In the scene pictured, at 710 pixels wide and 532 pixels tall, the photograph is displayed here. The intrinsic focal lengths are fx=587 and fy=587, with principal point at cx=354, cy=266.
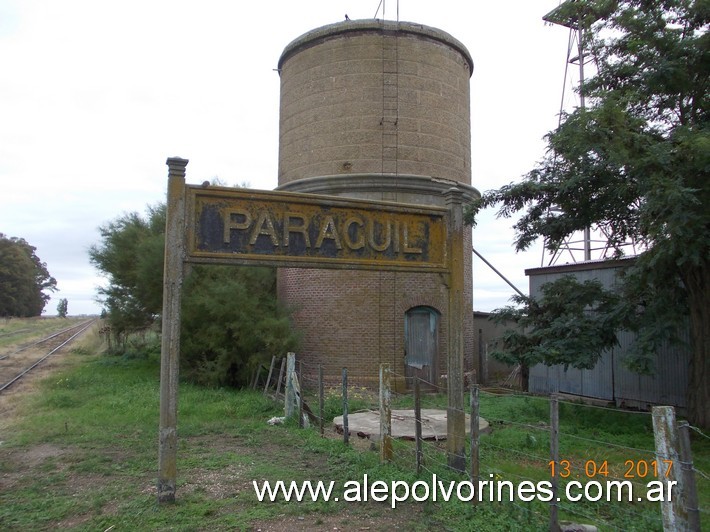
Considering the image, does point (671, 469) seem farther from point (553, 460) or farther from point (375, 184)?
point (375, 184)

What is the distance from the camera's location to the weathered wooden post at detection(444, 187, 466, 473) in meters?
7.21

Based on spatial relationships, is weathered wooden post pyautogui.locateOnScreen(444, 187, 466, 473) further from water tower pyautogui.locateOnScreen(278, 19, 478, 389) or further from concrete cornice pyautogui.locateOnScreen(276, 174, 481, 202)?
concrete cornice pyautogui.locateOnScreen(276, 174, 481, 202)

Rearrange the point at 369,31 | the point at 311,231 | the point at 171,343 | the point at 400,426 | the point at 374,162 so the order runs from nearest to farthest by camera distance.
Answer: the point at 171,343
the point at 311,231
the point at 400,426
the point at 374,162
the point at 369,31

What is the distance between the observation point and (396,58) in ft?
60.4

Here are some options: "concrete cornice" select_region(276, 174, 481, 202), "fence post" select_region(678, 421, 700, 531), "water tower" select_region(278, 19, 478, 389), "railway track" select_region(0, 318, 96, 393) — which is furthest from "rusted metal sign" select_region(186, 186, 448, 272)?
"railway track" select_region(0, 318, 96, 393)

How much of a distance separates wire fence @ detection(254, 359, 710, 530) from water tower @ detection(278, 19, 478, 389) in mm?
3950

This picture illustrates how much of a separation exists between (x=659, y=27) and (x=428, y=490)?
9.89m

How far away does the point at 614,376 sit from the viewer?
51.4 ft

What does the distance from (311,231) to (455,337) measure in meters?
2.28

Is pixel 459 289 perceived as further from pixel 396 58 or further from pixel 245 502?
pixel 396 58

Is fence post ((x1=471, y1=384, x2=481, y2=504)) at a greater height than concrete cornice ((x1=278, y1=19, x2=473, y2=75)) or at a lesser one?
lesser

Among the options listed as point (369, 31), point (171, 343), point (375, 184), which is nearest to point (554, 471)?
point (171, 343)

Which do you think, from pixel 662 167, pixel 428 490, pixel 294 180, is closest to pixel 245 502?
pixel 428 490

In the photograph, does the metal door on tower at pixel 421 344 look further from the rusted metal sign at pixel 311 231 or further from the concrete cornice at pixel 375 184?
the rusted metal sign at pixel 311 231
